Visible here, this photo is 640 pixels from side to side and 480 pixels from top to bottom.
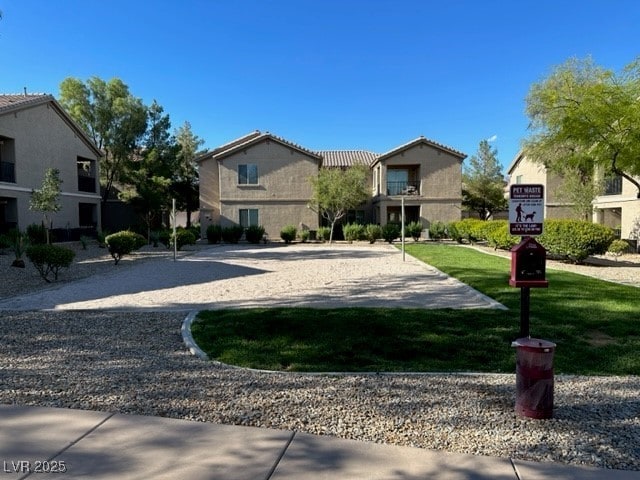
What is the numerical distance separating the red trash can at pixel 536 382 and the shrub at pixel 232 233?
27.9 metres

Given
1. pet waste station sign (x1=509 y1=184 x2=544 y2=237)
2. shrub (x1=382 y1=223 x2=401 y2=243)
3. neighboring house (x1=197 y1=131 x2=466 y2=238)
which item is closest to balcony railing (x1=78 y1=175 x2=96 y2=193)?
neighboring house (x1=197 y1=131 x2=466 y2=238)

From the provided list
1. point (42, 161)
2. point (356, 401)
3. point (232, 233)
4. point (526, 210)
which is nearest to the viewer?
point (356, 401)

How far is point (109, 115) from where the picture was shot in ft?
116

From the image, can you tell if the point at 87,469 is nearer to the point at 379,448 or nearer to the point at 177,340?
the point at 379,448

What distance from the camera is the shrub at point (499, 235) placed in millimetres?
21388

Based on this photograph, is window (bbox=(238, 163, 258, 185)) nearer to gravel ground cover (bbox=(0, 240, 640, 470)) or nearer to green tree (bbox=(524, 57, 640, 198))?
green tree (bbox=(524, 57, 640, 198))

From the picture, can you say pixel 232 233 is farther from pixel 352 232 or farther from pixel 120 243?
pixel 120 243

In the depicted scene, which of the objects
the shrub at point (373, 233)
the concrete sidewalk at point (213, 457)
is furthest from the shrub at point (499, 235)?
the concrete sidewalk at point (213, 457)

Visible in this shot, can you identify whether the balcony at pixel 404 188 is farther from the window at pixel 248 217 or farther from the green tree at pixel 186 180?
the green tree at pixel 186 180

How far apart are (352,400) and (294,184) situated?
1139 inches

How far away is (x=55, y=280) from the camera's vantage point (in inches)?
513

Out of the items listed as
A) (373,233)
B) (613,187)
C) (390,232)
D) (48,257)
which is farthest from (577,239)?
(48,257)

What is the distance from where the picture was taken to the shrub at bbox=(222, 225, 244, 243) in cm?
3062

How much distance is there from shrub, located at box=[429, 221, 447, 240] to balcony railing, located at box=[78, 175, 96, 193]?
937 inches
